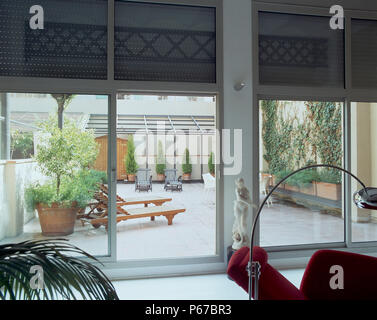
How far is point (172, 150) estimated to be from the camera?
13.9 ft

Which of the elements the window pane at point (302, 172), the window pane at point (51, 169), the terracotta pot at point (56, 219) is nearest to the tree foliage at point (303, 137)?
the window pane at point (302, 172)

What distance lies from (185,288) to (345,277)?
1.82 meters

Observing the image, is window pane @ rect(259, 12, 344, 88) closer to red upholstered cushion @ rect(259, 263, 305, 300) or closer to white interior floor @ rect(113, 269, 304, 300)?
white interior floor @ rect(113, 269, 304, 300)

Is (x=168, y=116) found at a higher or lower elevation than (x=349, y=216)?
higher

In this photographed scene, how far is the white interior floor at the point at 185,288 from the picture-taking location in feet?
10.5

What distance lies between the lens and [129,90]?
381 cm

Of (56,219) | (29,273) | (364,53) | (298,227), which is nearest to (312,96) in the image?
(364,53)

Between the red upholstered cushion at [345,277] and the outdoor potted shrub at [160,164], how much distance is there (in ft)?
7.61

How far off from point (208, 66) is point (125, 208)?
2026mm

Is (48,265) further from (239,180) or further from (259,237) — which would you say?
(259,237)

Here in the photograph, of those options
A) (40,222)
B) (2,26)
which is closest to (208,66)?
(2,26)

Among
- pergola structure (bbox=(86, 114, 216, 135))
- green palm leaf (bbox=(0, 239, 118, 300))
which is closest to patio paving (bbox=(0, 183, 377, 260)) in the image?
pergola structure (bbox=(86, 114, 216, 135))

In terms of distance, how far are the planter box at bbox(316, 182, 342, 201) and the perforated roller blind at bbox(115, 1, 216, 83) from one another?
201 centimetres

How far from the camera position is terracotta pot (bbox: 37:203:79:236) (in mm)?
3682
